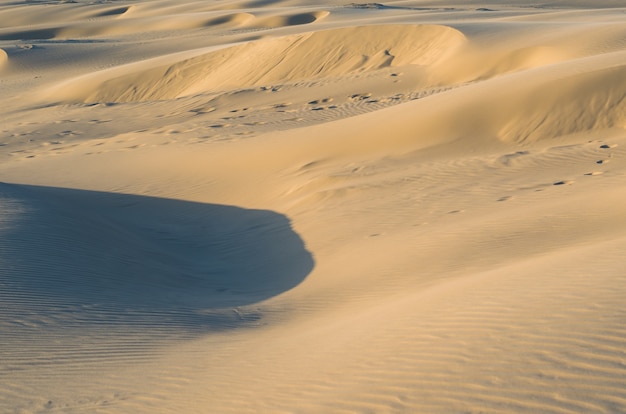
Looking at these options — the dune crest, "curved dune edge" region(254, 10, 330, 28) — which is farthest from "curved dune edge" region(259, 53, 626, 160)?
"curved dune edge" region(254, 10, 330, 28)

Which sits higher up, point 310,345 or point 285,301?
point 310,345

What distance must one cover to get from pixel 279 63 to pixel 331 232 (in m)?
15.0

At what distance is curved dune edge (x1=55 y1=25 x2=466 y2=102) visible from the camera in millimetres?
25016

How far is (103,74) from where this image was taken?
2822 centimetres

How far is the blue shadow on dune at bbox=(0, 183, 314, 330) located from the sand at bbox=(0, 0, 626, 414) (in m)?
0.04

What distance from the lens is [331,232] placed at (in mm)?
11789

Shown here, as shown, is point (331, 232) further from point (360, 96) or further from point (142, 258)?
point (360, 96)

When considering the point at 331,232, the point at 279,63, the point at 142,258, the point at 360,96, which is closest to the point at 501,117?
the point at 331,232

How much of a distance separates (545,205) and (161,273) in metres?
4.72

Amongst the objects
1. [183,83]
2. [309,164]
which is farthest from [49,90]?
[309,164]

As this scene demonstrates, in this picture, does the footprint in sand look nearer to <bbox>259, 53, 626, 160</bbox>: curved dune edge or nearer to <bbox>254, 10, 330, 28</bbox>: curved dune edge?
<bbox>259, 53, 626, 160</bbox>: curved dune edge

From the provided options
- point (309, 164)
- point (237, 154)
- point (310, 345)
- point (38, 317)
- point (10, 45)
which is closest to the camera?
point (310, 345)

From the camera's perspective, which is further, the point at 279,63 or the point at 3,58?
the point at 3,58

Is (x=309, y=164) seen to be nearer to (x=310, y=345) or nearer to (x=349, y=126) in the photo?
(x=349, y=126)
